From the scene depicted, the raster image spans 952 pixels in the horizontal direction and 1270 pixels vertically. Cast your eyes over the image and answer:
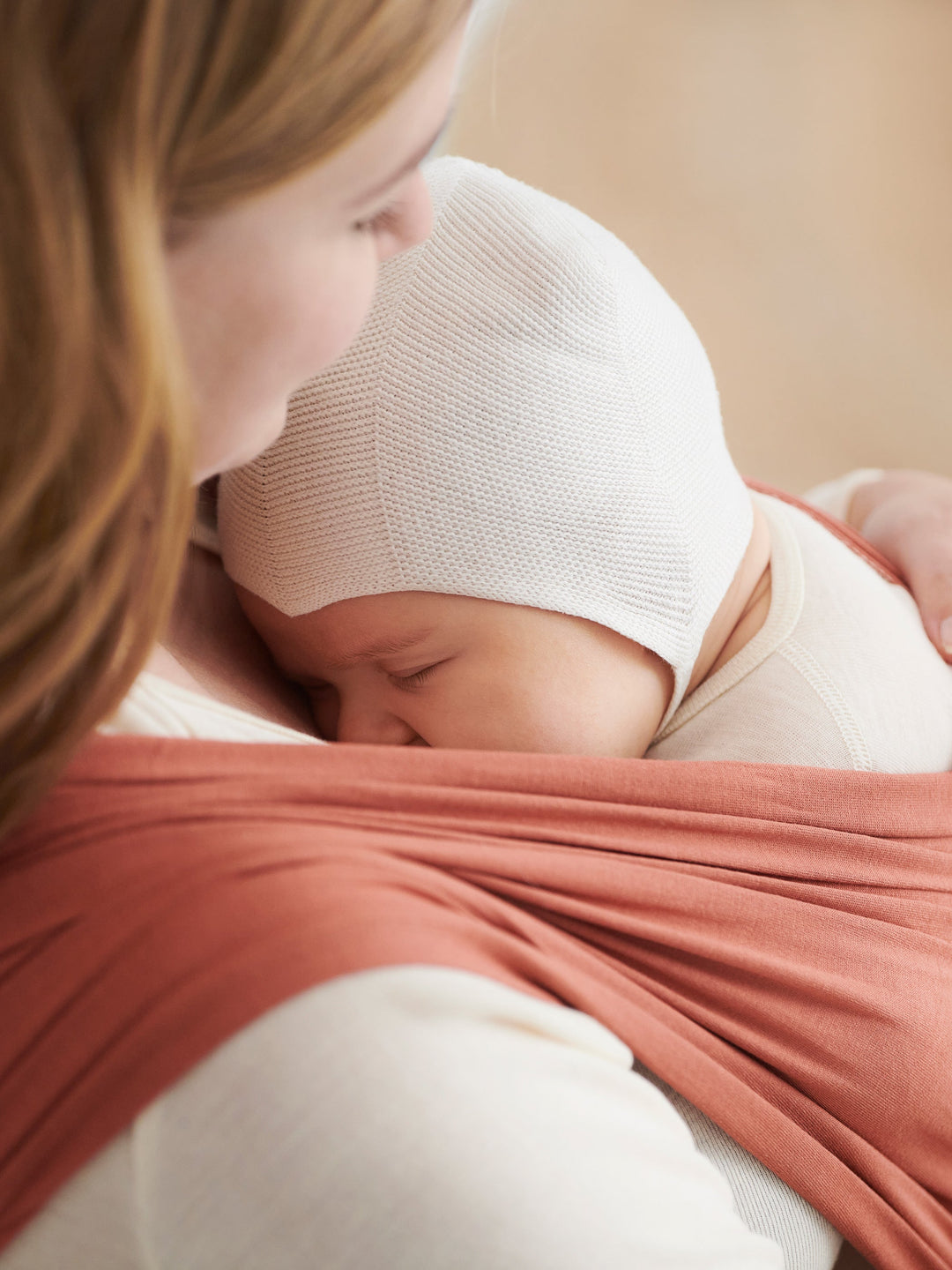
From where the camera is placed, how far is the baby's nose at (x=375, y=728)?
80 centimetres

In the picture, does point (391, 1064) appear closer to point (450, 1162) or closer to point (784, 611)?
point (450, 1162)

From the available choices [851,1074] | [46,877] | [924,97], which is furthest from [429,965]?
[924,97]

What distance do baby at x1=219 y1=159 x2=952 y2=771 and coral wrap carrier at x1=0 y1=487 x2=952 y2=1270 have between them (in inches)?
4.9

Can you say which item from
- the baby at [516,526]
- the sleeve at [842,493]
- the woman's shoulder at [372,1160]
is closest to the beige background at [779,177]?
the sleeve at [842,493]

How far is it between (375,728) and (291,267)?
420 millimetres

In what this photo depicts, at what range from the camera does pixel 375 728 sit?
80 centimetres

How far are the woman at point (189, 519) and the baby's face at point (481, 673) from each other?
0.91 ft

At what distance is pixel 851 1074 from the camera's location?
630mm

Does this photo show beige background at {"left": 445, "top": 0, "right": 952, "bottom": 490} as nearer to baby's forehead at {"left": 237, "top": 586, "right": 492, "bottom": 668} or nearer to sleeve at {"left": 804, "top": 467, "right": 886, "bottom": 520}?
sleeve at {"left": 804, "top": 467, "right": 886, "bottom": 520}

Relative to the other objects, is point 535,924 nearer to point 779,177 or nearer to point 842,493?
point 842,493

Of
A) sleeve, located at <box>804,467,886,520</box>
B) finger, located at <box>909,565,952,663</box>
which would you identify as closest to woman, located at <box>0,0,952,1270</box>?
finger, located at <box>909,565,952,663</box>

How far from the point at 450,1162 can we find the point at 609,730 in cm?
40

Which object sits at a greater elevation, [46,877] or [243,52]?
[243,52]

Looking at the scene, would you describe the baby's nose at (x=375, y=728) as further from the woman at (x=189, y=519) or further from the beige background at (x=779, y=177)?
the beige background at (x=779, y=177)
